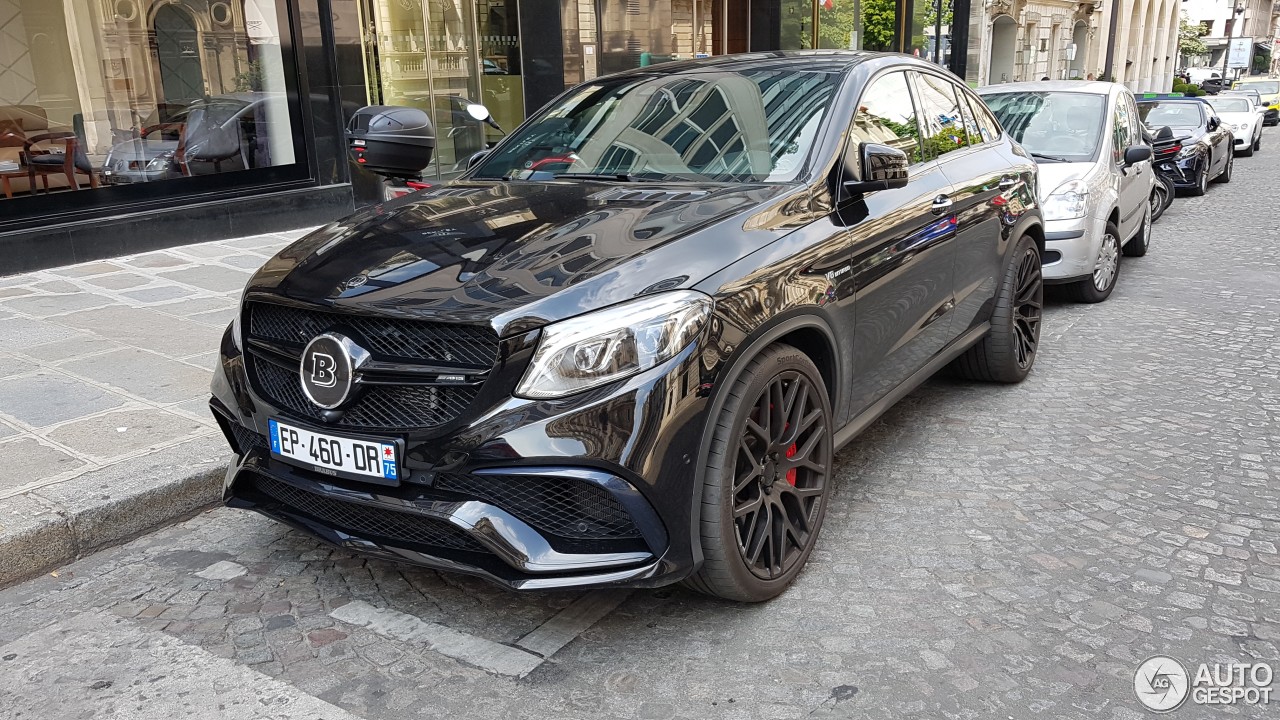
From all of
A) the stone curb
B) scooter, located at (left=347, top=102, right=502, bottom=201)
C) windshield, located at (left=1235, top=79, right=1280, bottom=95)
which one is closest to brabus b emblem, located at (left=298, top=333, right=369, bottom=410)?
the stone curb

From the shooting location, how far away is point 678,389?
269cm

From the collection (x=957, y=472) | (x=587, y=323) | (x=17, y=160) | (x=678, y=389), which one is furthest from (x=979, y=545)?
(x=17, y=160)

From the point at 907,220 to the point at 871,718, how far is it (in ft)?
6.85

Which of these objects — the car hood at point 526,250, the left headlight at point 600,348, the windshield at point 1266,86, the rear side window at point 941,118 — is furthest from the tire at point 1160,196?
the windshield at point 1266,86

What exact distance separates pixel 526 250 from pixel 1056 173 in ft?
19.2

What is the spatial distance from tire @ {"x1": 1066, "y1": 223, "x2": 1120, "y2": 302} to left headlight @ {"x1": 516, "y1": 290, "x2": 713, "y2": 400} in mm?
5792

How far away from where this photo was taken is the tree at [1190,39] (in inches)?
2980

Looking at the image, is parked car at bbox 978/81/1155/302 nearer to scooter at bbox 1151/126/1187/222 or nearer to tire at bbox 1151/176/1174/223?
scooter at bbox 1151/126/1187/222

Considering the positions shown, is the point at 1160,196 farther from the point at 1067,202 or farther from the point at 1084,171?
the point at 1067,202

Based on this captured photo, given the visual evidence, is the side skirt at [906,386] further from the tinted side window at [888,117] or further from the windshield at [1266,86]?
the windshield at [1266,86]

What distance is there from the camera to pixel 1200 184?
48.3 ft

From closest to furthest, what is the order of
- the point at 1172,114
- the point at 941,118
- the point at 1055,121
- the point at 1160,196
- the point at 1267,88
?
the point at 941,118 < the point at 1055,121 < the point at 1160,196 < the point at 1172,114 < the point at 1267,88

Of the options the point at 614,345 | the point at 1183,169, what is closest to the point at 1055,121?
the point at 614,345

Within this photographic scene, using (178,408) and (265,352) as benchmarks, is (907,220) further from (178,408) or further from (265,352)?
(178,408)
